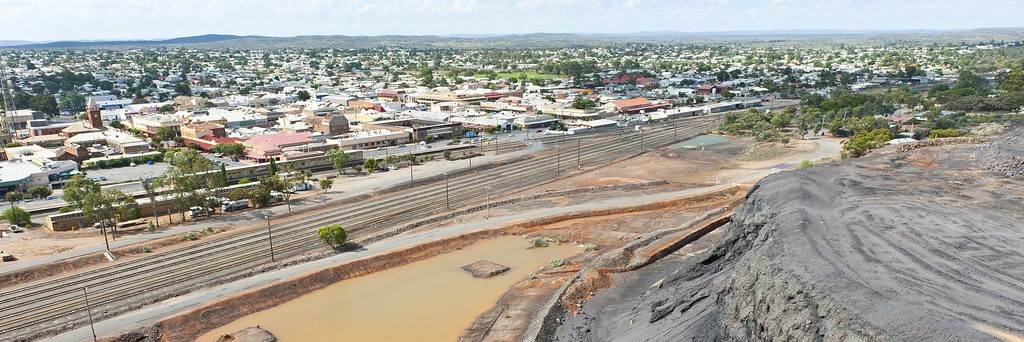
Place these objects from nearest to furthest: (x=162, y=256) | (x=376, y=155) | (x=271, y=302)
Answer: (x=271, y=302), (x=162, y=256), (x=376, y=155)

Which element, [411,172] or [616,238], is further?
[411,172]

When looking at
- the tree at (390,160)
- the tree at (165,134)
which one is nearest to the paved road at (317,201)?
the tree at (390,160)

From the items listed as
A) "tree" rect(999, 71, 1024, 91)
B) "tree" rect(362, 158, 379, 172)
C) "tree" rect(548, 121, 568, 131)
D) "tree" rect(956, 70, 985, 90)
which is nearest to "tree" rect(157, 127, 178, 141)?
"tree" rect(362, 158, 379, 172)

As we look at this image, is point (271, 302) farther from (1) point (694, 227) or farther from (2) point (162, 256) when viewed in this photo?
(1) point (694, 227)

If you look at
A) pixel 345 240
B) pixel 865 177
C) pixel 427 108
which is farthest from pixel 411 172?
pixel 427 108

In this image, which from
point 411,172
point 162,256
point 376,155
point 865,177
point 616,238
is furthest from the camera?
point 376,155
